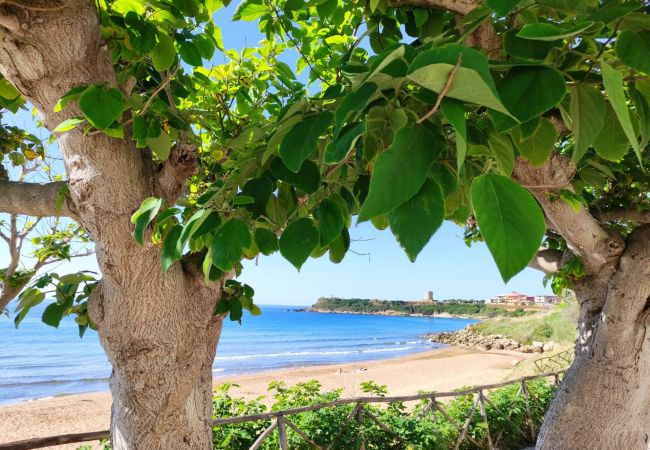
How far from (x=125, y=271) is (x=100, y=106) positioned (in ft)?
2.69

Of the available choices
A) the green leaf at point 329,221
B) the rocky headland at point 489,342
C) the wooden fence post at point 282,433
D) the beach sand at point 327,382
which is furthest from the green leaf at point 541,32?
the rocky headland at point 489,342

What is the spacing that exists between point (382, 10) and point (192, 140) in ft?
2.81

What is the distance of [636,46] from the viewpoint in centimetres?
55

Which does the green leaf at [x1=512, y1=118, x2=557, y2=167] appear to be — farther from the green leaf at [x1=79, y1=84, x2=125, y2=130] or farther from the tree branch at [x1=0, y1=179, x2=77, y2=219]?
the tree branch at [x1=0, y1=179, x2=77, y2=219]

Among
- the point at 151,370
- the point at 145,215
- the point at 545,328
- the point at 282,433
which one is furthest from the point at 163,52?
the point at 545,328

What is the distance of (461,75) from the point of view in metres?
0.37

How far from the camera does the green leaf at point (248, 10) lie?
159cm

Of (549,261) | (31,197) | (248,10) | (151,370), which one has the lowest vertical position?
(151,370)

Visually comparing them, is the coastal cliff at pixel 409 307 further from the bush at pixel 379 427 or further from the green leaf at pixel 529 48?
the green leaf at pixel 529 48

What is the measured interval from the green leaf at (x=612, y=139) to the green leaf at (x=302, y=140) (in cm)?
40

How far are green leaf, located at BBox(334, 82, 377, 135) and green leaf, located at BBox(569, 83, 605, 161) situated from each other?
0.97 feet

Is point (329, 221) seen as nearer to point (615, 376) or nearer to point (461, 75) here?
point (461, 75)

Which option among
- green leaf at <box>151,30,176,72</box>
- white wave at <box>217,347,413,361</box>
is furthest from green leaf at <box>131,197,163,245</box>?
white wave at <box>217,347,413,361</box>

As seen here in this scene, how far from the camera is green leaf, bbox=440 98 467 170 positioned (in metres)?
0.38
